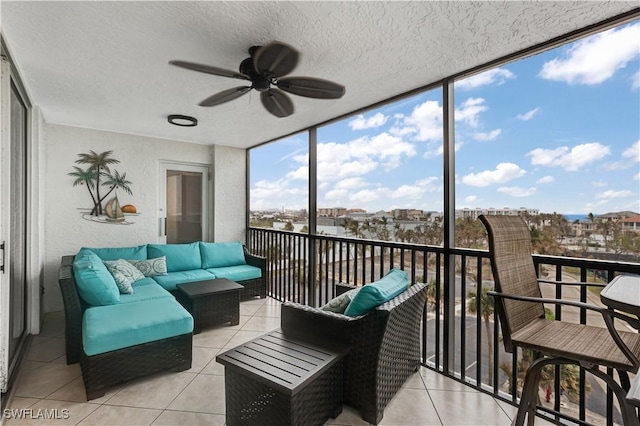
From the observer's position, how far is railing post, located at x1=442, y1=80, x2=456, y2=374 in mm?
2430

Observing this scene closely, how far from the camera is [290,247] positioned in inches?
170

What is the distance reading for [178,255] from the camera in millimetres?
4215

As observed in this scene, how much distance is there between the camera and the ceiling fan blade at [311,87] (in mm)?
2074

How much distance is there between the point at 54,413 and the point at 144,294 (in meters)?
1.13

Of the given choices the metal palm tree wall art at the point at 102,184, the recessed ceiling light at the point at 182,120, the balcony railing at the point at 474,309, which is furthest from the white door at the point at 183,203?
the balcony railing at the point at 474,309

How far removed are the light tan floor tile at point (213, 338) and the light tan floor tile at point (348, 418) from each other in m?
1.46

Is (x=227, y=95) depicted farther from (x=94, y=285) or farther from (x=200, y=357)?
(x=200, y=357)

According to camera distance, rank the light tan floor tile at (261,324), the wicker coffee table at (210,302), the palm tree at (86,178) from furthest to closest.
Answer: the palm tree at (86,178)
the light tan floor tile at (261,324)
the wicker coffee table at (210,302)

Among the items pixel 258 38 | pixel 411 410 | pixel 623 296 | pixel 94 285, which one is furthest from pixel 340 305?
pixel 94 285

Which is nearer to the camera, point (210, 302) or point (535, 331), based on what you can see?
point (535, 331)

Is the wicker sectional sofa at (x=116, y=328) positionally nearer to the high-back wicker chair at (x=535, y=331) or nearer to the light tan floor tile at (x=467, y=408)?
the light tan floor tile at (x=467, y=408)

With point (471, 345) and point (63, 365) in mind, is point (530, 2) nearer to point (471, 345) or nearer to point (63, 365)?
point (471, 345)

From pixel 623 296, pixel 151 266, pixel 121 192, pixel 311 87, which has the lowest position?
pixel 151 266

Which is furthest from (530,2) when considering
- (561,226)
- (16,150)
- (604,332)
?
(16,150)
